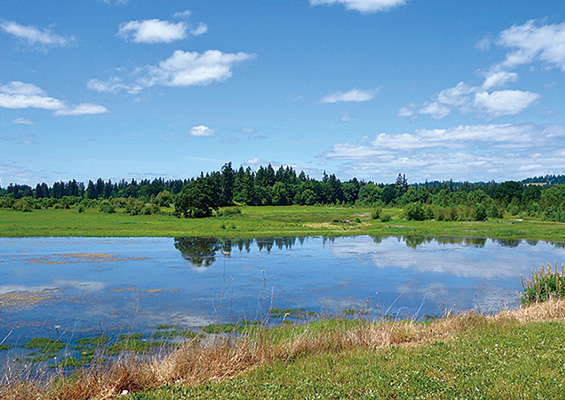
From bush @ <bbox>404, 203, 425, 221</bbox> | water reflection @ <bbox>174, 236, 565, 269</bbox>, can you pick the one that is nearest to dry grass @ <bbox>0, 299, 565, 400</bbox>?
water reflection @ <bbox>174, 236, 565, 269</bbox>

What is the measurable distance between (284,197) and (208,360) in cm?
13702

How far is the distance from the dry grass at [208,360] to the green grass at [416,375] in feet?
1.27

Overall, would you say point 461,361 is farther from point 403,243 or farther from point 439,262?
point 403,243

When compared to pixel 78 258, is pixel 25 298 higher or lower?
lower

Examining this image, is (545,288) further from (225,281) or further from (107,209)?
(107,209)

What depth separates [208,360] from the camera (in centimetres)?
881

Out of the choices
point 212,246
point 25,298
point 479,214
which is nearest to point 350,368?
point 25,298

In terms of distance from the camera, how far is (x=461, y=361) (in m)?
8.67

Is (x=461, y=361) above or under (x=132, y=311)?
above

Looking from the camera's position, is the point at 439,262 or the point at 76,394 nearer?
the point at 76,394

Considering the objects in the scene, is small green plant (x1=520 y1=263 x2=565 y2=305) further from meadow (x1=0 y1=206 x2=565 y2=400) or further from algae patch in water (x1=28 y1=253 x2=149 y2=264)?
algae patch in water (x1=28 y1=253 x2=149 y2=264)

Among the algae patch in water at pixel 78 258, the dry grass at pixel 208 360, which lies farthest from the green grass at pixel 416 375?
the algae patch in water at pixel 78 258

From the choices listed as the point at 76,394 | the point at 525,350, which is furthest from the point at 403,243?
the point at 76,394

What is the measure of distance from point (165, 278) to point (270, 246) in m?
17.9
